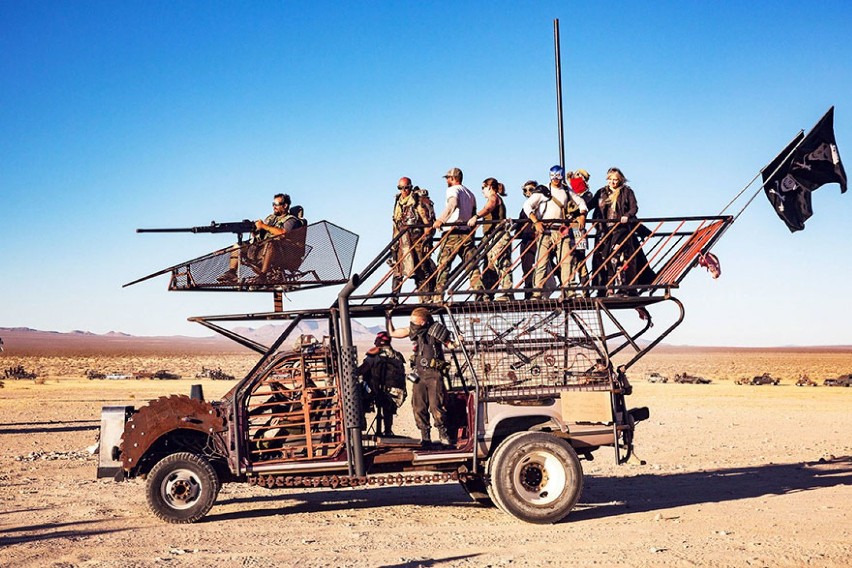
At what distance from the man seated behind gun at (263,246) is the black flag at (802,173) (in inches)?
234

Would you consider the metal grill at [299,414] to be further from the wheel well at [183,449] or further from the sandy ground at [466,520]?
the sandy ground at [466,520]

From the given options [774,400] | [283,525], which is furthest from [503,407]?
[774,400]

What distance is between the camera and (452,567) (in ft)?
27.9

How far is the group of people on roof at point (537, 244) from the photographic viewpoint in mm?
11609

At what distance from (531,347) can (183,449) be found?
4.04m

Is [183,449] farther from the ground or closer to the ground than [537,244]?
closer to the ground

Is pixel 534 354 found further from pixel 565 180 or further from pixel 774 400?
pixel 774 400

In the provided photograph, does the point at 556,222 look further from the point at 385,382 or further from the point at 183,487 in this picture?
the point at 183,487

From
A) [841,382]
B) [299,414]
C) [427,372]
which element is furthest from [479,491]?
[841,382]

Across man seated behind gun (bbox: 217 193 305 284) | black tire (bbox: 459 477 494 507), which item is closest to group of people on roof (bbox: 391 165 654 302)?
man seated behind gun (bbox: 217 193 305 284)

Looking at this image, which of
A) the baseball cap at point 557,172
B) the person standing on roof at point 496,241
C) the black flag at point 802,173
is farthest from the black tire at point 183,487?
the black flag at point 802,173

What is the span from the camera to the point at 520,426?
37.2 ft

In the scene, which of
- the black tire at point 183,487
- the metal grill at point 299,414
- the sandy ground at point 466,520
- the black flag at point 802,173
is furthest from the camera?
the black flag at point 802,173

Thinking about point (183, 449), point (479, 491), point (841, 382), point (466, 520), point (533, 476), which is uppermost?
point (183, 449)
